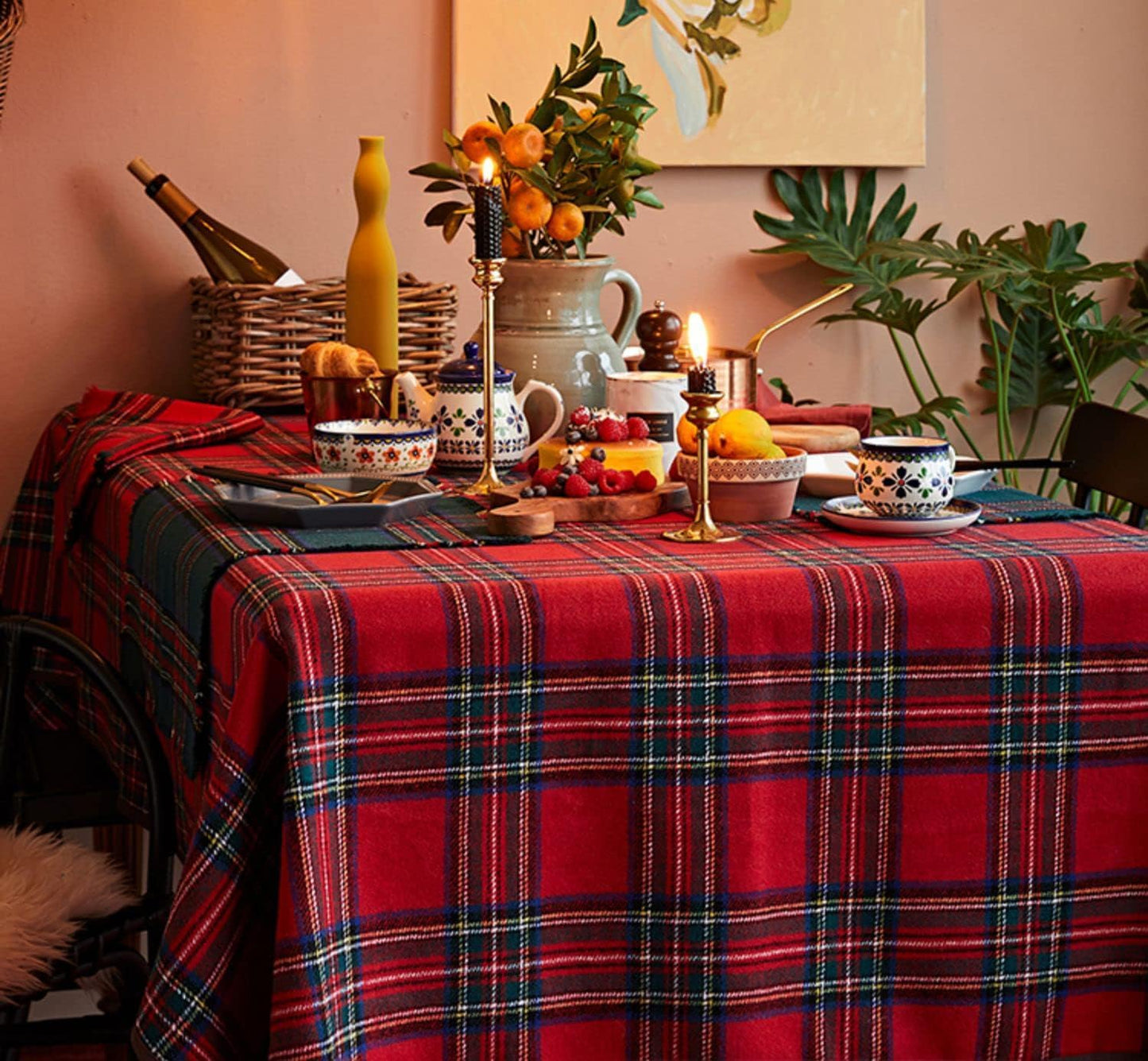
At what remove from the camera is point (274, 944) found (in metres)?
1.23

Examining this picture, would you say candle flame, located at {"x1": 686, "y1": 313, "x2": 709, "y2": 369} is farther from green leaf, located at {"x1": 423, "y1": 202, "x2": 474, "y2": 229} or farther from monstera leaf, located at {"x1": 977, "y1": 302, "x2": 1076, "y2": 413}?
monstera leaf, located at {"x1": 977, "y1": 302, "x2": 1076, "y2": 413}

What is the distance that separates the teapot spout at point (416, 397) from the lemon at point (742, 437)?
1.39 feet

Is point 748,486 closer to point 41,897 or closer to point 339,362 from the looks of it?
point 339,362

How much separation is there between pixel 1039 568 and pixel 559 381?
74 cm

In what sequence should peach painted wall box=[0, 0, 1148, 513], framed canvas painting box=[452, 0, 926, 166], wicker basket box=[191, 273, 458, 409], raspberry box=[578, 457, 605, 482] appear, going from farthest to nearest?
framed canvas painting box=[452, 0, 926, 166]
peach painted wall box=[0, 0, 1148, 513]
wicker basket box=[191, 273, 458, 409]
raspberry box=[578, 457, 605, 482]

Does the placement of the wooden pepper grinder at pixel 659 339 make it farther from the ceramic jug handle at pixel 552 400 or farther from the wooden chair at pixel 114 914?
the wooden chair at pixel 114 914

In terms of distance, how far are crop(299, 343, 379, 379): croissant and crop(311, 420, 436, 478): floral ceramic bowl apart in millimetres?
205

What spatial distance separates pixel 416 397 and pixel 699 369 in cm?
51

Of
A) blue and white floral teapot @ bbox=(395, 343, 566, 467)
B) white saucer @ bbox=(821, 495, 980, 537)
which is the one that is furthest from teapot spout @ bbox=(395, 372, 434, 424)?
white saucer @ bbox=(821, 495, 980, 537)

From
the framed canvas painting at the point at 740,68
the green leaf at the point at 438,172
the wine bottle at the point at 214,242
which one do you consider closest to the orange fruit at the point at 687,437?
the green leaf at the point at 438,172

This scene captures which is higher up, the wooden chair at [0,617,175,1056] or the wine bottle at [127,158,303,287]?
the wine bottle at [127,158,303,287]

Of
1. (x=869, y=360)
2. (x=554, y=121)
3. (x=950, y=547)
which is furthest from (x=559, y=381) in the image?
(x=869, y=360)

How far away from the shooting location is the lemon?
158cm

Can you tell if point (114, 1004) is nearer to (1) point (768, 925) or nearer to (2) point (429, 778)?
(2) point (429, 778)
